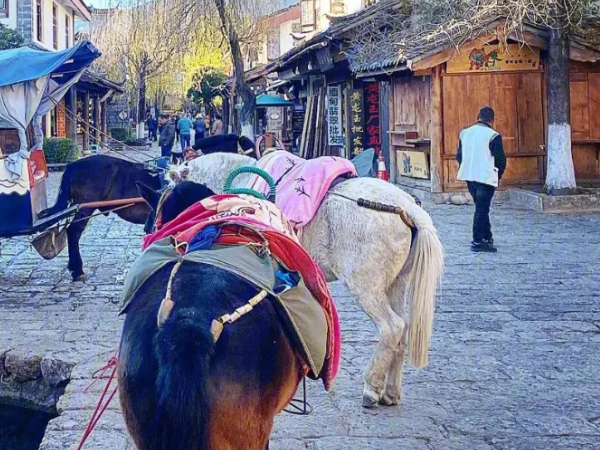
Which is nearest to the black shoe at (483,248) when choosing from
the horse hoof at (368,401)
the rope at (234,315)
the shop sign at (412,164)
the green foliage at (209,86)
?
the horse hoof at (368,401)

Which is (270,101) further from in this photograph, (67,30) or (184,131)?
(67,30)

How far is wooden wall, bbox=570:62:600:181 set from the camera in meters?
15.8

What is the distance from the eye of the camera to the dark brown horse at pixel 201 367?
A: 2.22m

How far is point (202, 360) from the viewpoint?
225 cm

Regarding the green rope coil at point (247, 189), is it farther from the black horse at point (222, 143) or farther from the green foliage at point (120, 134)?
the green foliage at point (120, 134)

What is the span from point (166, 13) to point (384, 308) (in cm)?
2189

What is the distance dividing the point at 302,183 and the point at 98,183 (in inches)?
190

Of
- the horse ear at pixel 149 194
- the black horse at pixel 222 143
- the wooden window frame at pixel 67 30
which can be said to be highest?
the wooden window frame at pixel 67 30

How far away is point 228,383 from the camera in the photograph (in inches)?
91.8

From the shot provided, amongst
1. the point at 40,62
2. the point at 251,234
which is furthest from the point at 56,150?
the point at 251,234

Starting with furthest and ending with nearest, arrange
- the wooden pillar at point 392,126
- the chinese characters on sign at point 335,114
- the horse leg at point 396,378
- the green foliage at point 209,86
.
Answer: the green foliage at point 209,86 < the chinese characters on sign at point 335,114 < the wooden pillar at point 392,126 < the horse leg at point 396,378

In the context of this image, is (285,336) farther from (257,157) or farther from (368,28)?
(368,28)

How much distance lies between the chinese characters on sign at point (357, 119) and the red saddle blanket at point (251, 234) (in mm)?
17249

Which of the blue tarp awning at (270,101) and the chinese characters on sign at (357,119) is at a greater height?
the blue tarp awning at (270,101)
